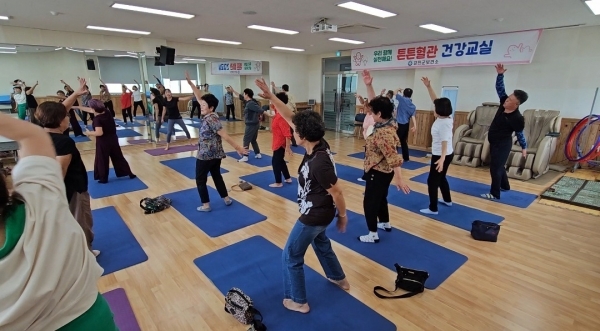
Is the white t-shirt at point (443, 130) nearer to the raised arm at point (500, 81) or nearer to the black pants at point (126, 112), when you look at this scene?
the raised arm at point (500, 81)

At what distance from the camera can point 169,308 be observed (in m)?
2.39

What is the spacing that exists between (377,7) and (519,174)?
4.11m

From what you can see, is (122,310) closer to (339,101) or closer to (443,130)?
(443,130)

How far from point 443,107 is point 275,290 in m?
2.82

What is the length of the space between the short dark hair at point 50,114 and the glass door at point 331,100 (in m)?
9.12

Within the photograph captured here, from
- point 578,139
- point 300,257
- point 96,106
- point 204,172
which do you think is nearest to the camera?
point 300,257

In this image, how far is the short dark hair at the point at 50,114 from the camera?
8.04ft

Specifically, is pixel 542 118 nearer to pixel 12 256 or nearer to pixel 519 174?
pixel 519 174

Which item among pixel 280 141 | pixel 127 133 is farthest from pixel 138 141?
pixel 280 141

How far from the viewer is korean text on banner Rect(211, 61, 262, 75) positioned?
11094 mm

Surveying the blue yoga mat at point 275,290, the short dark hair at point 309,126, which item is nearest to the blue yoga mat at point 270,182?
the blue yoga mat at point 275,290

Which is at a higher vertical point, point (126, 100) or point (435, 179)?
point (126, 100)

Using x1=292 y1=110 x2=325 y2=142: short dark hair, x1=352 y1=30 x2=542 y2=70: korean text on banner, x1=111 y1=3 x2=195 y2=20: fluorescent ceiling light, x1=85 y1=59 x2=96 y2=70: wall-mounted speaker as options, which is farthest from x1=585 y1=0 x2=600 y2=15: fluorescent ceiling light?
x1=85 y1=59 x2=96 y2=70: wall-mounted speaker

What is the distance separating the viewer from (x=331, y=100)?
1124 cm
